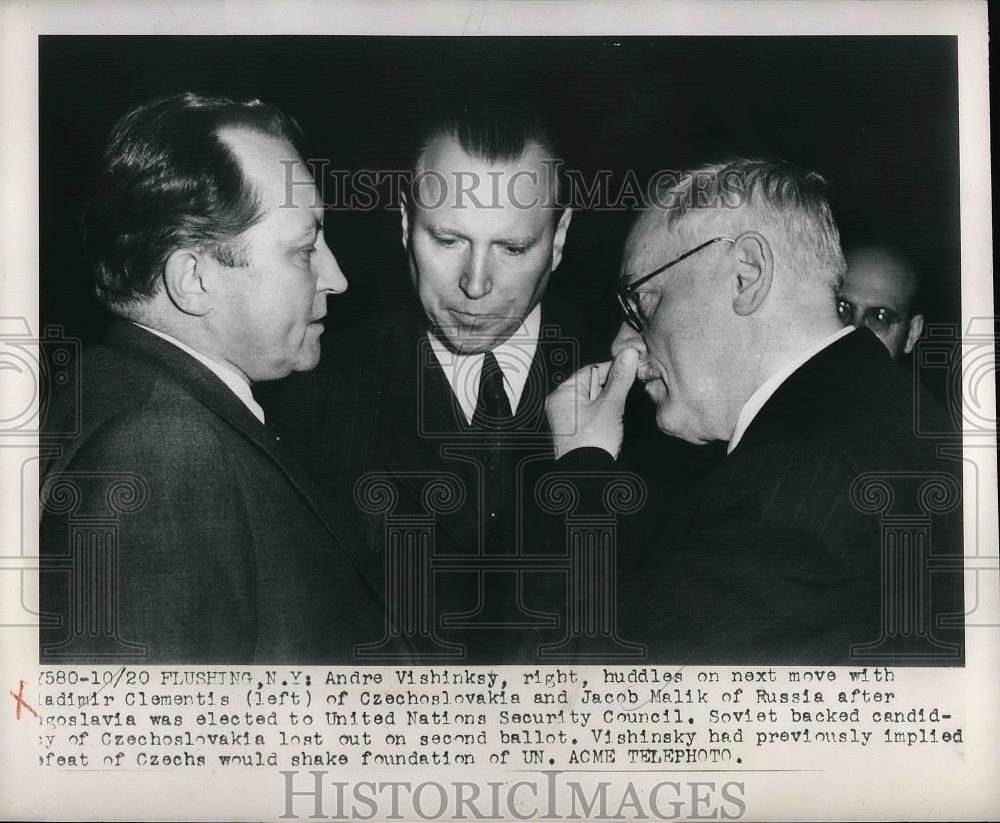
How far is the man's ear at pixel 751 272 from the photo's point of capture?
2295 mm

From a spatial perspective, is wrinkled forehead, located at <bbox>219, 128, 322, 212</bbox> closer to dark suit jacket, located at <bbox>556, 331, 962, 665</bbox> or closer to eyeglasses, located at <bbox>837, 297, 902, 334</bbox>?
dark suit jacket, located at <bbox>556, 331, 962, 665</bbox>

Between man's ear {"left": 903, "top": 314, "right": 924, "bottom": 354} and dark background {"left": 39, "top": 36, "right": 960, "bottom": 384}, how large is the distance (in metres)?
0.03

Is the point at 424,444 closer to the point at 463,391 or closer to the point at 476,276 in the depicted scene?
the point at 463,391

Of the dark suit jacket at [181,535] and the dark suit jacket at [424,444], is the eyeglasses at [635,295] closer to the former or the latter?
the dark suit jacket at [424,444]

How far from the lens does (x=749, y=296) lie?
2.30 m

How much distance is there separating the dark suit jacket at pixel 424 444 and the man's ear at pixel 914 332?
36.1 inches

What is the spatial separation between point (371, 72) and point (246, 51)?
13.9 inches

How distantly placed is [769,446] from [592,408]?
50 cm

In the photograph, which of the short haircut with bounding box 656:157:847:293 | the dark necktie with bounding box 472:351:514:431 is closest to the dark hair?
the dark necktie with bounding box 472:351:514:431

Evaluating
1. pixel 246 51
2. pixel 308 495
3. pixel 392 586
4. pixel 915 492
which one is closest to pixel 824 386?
pixel 915 492

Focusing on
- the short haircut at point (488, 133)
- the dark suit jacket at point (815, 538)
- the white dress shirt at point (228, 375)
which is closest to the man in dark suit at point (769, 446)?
the dark suit jacket at point (815, 538)

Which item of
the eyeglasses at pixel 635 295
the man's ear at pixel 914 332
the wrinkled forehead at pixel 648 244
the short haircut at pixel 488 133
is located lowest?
the man's ear at pixel 914 332

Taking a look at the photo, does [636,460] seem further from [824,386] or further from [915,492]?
[915,492]

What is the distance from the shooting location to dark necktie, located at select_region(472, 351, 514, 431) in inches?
90.7
